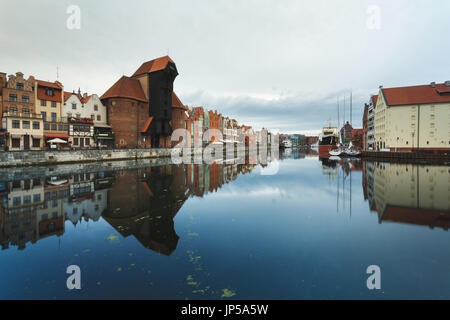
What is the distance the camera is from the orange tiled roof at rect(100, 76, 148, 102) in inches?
1794

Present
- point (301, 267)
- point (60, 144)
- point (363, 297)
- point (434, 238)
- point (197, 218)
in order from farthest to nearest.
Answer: point (60, 144)
point (197, 218)
point (434, 238)
point (301, 267)
point (363, 297)

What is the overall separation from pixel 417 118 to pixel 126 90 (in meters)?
67.4

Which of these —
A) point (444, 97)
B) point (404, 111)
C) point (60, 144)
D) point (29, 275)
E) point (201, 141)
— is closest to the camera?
point (29, 275)

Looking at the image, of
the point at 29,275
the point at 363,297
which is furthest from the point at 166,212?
the point at 363,297

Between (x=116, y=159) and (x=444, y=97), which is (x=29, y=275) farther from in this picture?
(x=444, y=97)

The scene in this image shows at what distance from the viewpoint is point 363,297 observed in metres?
4.16

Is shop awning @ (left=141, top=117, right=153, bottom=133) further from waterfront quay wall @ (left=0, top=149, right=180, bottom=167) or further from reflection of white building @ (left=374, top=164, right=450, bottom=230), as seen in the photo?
reflection of white building @ (left=374, top=164, right=450, bottom=230)

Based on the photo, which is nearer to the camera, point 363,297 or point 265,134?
point 363,297

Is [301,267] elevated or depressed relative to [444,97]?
depressed

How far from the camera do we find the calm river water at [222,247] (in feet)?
14.6

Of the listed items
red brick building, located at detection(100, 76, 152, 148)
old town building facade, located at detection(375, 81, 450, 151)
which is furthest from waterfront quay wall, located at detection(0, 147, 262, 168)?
old town building facade, located at detection(375, 81, 450, 151)

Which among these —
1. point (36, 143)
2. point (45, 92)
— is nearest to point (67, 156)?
point (36, 143)

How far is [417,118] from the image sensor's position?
4853cm

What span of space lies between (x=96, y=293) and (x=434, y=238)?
33.6 ft
